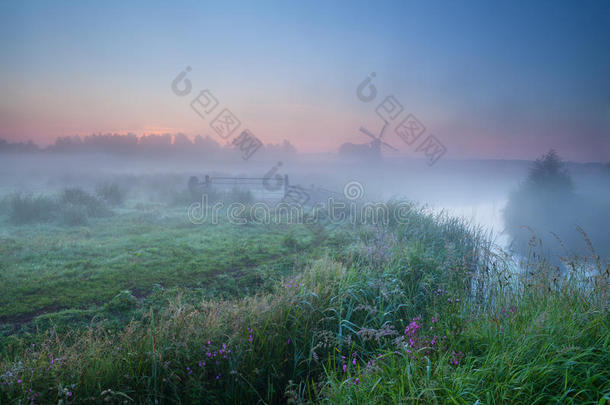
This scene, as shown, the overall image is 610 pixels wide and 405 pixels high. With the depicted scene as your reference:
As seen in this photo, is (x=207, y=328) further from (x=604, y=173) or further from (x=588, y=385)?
(x=604, y=173)

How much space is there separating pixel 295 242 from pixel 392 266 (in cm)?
444

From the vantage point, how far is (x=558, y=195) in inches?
691

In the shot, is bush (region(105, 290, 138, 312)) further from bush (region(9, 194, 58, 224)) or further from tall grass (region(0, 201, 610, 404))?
bush (region(9, 194, 58, 224))

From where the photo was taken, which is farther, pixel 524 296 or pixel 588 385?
pixel 524 296

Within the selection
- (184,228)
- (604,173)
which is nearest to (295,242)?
(184,228)

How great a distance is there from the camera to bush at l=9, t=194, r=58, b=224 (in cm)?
1070

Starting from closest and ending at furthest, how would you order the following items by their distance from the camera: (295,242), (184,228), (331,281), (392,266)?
(331,281) < (392,266) < (295,242) < (184,228)

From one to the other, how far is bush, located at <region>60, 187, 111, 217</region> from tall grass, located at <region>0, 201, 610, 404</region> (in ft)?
35.4

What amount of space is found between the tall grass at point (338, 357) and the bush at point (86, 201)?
35.4 ft

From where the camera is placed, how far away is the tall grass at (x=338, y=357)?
1.77 meters

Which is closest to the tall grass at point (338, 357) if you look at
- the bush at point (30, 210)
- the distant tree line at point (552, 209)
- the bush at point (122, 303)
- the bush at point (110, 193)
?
the bush at point (122, 303)

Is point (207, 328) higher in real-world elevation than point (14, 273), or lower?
higher

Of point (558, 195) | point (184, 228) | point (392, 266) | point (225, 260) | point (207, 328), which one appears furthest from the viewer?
point (558, 195)

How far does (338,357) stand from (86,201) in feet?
50.1
